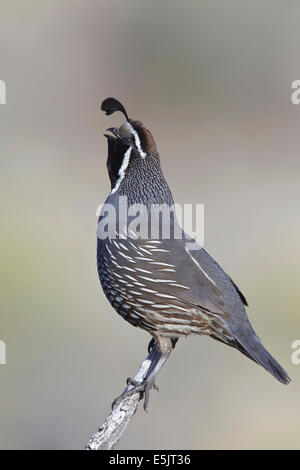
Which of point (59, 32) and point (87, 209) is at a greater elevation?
point (59, 32)

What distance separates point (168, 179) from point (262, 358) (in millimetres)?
6679

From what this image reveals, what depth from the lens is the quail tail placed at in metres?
4.12

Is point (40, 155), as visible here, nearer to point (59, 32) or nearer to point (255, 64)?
point (59, 32)

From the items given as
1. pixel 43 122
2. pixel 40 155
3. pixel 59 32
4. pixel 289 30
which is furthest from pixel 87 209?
pixel 289 30

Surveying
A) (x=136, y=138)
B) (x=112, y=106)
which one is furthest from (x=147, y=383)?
(x=112, y=106)

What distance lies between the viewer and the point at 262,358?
13.6 ft

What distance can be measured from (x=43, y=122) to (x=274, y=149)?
11.3 ft

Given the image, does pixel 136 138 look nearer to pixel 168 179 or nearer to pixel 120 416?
pixel 120 416

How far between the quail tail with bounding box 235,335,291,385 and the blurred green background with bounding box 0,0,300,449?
222 cm

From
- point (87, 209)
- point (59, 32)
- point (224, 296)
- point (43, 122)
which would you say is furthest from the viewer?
point (59, 32)

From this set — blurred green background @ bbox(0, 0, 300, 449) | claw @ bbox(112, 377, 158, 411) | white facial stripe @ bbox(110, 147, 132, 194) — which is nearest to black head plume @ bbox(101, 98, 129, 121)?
white facial stripe @ bbox(110, 147, 132, 194)

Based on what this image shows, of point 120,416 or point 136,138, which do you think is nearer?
point 120,416

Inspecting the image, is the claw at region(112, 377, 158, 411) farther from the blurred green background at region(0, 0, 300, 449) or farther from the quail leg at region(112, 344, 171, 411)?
the blurred green background at region(0, 0, 300, 449)

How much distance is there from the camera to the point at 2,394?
6406 mm
